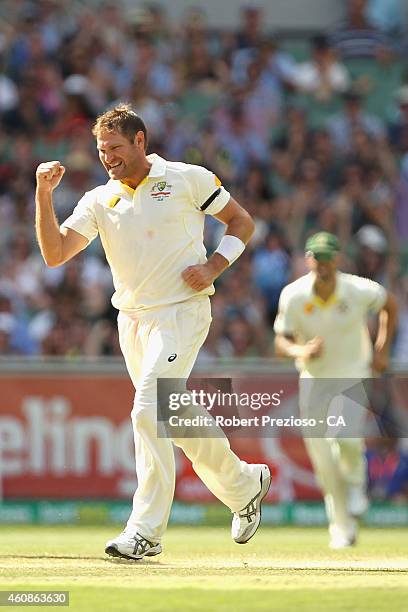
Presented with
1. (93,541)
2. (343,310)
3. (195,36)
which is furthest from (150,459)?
(195,36)

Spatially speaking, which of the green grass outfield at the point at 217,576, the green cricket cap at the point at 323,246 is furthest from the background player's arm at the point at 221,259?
the green cricket cap at the point at 323,246

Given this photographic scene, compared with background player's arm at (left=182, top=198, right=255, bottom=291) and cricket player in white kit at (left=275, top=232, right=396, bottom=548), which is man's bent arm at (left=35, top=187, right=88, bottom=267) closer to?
background player's arm at (left=182, top=198, right=255, bottom=291)

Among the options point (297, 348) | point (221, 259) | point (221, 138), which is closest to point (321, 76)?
point (221, 138)

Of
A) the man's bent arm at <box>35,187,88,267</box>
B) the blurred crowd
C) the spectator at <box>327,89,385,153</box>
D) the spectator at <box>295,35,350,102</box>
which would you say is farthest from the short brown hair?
the spectator at <box>295,35,350,102</box>

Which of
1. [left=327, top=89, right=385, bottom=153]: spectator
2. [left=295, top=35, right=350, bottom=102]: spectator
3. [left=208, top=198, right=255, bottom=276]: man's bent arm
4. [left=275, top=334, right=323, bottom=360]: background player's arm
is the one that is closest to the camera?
[left=208, top=198, right=255, bottom=276]: man's bent arm

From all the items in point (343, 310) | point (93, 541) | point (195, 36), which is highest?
point (195, 36)

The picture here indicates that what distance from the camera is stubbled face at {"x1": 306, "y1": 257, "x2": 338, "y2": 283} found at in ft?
35.0

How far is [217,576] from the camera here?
690 centimetres

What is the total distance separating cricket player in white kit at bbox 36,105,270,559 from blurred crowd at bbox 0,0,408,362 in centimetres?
657

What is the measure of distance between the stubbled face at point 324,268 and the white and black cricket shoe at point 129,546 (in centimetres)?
374

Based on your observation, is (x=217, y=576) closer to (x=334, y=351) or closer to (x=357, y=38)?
(x=334, y=351)

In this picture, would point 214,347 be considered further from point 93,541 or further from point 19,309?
point 93,541

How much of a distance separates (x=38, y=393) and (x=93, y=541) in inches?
133

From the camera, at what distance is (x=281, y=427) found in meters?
12.8
